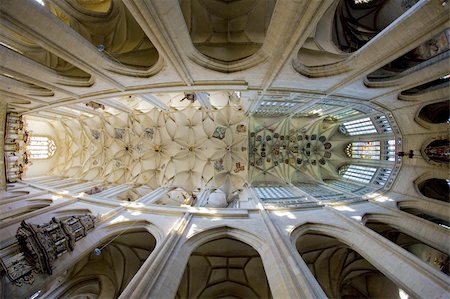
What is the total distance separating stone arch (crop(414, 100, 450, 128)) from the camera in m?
9.52

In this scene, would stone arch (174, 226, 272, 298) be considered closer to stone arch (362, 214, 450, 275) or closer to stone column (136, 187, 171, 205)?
stone column (136, 187, 171, 205)

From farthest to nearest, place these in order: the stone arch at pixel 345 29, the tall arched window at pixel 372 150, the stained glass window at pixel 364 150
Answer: the stained glass window at pixel 364 150
the tall arched window at pixel 372 150
the stone arch at pixel 345 29

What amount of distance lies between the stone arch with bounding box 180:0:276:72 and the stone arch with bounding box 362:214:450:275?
8739mm

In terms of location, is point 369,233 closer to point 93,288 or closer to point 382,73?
point 382,73

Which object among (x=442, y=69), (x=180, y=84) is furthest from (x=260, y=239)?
(x=442, y=69)

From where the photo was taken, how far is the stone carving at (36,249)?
5109 millimetres

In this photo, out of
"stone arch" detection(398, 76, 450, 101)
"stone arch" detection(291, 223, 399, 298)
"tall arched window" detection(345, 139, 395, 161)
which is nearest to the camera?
"stone arch" detection(398, 76, 450, 101)

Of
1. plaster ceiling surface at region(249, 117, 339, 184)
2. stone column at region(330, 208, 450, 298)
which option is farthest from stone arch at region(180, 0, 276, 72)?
plaster ceiling surface at region(249, 117, 339, 184)

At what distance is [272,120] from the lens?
653 inches

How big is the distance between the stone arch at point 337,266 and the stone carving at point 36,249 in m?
8.59

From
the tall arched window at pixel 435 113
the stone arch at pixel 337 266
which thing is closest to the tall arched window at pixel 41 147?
the stone arch at pixel 337 266

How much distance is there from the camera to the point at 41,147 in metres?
A: 16.9

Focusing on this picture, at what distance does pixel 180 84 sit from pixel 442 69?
8.96m

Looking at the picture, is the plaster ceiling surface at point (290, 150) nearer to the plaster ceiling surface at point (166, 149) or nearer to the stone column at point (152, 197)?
the plaster ceiling surface at point (166, 149)
